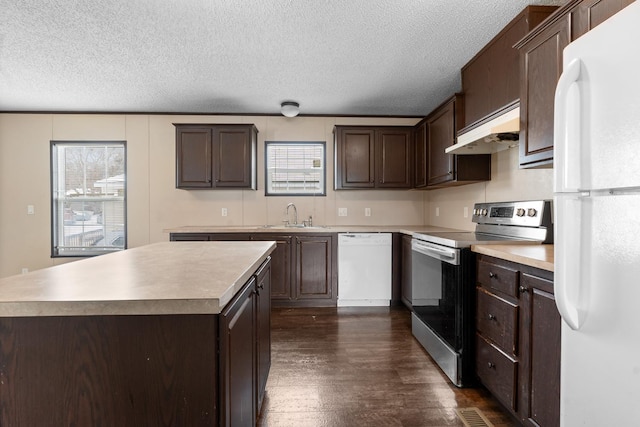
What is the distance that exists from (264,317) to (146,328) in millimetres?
968

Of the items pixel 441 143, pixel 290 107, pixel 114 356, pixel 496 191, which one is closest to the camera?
pixel 114 356

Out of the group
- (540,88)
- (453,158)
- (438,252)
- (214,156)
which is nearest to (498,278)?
(438,252)

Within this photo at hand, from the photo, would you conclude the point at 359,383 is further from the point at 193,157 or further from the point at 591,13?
the point at 193,157

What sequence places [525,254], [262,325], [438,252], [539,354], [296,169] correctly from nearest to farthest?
[539,354], [525,254], [262,325], [438,252], [296,169]

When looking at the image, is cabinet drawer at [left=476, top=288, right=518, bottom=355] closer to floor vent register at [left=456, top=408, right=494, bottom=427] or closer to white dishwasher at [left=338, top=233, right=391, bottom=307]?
floor vent register at [left=456, top=408, right=494, bottom=427]

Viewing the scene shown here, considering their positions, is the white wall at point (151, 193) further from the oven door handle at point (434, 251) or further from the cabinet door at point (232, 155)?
the oven door handle at point (434, 251)

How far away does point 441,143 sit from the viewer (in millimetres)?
3158

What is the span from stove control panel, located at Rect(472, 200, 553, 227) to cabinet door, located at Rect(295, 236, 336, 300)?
1.62m

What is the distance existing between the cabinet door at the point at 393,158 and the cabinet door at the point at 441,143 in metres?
0.45

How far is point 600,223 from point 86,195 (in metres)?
5.20

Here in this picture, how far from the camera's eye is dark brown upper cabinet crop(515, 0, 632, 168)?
1460mm

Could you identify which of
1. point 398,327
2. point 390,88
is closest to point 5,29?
point 390,88

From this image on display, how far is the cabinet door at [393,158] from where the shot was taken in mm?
3936

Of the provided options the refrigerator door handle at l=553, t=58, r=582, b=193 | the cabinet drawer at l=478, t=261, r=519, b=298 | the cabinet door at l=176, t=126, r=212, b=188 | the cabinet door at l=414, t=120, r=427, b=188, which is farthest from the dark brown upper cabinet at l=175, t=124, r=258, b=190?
the refrigerator door handle at l=553, t=58, r=582, b=193
